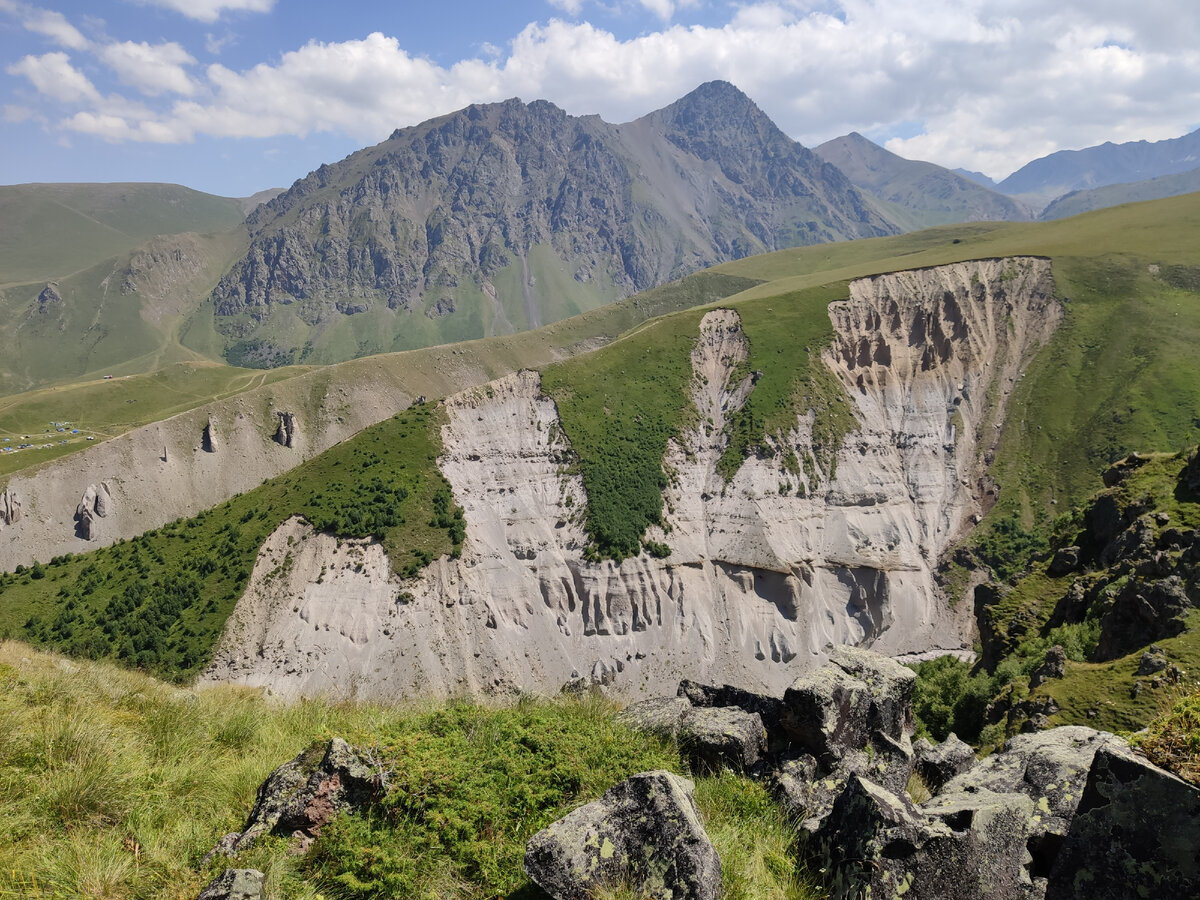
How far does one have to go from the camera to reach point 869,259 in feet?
575

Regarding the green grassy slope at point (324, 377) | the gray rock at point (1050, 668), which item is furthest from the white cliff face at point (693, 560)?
the green grassy slope at point (324, 377)

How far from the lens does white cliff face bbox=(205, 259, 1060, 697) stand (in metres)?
58.5

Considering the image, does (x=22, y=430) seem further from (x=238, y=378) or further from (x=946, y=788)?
(x=946, y=788)

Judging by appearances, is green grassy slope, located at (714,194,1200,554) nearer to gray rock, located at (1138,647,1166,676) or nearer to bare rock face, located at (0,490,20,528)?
gray rock, located at (1138,647,1166,676)

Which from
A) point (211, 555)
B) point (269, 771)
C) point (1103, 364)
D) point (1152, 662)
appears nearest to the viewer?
point (269, 771)

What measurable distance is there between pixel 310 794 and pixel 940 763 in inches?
440

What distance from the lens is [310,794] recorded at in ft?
24.9

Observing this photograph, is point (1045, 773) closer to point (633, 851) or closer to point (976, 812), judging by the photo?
point (976, 812)

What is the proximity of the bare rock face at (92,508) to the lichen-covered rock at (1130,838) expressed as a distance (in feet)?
379

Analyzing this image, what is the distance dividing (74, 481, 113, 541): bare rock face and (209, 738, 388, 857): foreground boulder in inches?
4251

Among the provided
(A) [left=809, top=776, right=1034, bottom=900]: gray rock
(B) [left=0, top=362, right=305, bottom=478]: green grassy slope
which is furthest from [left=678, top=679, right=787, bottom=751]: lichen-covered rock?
(B) [left=0, top=362, right=305, bottom=478]: green grassy slope

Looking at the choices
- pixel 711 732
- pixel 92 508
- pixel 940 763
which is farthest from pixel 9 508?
pixel 940 763

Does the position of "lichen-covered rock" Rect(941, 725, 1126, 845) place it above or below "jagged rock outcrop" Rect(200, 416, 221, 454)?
below

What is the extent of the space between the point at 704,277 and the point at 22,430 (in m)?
183
